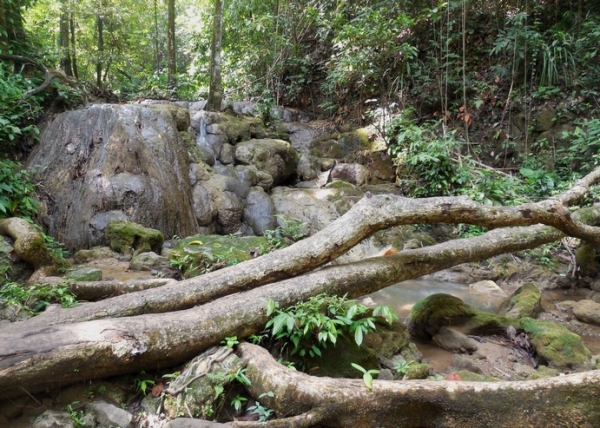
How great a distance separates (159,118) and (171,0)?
7.63 metres

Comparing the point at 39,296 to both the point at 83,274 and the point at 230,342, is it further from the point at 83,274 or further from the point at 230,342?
the point at 230,342

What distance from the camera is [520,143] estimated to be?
968 centimetres

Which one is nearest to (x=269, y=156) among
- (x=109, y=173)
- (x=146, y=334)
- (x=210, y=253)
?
(x=109, y=173)

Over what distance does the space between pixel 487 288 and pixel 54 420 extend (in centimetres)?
609

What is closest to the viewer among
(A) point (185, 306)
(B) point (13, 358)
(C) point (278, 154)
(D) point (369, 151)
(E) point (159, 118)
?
(B) point (13, 358)

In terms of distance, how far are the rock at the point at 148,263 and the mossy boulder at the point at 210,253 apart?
0.16 meters

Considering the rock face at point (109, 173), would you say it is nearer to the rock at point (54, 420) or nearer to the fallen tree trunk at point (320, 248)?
the fallen tree trunk at point (320, 248)

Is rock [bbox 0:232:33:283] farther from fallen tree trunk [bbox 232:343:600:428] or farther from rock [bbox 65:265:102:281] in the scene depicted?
fallen tree trunk [bbox 232:343:600:428]

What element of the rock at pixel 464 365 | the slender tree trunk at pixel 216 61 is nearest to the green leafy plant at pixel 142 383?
the rock at pixel 464 365

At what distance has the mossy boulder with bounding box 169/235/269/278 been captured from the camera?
463 centimetres

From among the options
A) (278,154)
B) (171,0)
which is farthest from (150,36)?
(278,154)

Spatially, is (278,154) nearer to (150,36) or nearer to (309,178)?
(309,178)

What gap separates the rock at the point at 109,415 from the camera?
2117 millimetres

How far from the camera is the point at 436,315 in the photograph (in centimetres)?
422
